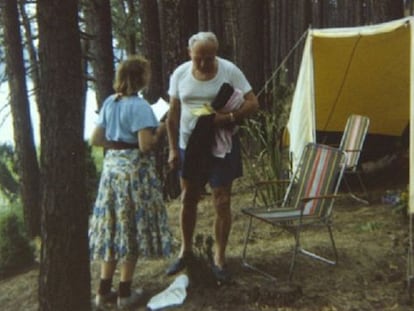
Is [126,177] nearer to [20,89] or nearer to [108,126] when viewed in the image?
[108,126]

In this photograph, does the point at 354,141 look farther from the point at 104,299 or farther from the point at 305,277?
the point at 104,299

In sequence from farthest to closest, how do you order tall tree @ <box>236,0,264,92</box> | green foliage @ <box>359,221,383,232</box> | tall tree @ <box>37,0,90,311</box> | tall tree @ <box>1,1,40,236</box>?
tall tree @ <box>236,0,264,92</box>
tall tree @ <box>1,1,40,236</box>
green foliage @ <box>359,221,383,232</box>
tall tree @ <box>37,0,90,311</box>

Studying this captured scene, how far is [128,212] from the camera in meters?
4.79

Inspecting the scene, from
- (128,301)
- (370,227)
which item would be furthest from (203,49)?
(370,227)

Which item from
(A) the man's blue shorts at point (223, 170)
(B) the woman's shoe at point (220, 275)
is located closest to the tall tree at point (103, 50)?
(A) the man's blue shorts at point (223, 170)

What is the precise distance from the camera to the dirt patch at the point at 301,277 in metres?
4.88

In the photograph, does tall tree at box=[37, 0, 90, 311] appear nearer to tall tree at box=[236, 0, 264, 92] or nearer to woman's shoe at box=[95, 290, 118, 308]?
woman's shoe at box=[95, 290, 118, 308]

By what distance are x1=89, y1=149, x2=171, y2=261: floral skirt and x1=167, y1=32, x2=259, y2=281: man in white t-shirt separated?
1.25ft

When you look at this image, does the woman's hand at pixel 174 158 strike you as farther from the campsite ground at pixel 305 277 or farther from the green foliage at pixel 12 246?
the green foliage at pixel 12 246

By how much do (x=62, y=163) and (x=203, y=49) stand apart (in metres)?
1.30

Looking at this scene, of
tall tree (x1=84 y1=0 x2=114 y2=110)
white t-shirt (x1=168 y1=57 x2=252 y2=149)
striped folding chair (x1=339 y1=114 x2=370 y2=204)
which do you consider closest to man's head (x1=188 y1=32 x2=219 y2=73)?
white t-shirt (x1=168 y1=57 x2=252 y2=149)

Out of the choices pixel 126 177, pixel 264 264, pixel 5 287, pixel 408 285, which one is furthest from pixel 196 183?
pixel 5 287

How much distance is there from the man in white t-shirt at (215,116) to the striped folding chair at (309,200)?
458mm

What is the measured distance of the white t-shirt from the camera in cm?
504
